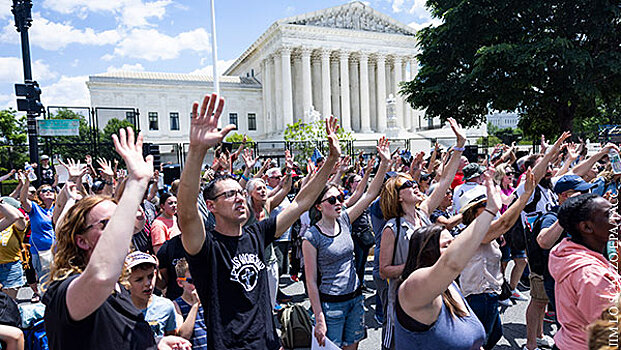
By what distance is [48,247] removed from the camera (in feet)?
19.1

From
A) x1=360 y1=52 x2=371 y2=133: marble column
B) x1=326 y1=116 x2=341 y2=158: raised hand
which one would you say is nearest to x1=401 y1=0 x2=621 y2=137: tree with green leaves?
x1=326 y1=116 x2=341 y2=158: raised hand

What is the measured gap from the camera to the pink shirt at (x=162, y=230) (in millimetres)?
4734

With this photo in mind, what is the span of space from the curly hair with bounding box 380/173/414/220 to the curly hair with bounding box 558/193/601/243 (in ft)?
4.15

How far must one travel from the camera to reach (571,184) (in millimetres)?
4090

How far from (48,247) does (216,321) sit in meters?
4.65

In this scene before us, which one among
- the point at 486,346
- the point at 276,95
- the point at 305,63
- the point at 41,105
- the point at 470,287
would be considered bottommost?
the point at 486,346

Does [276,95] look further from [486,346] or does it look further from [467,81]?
[486,346]

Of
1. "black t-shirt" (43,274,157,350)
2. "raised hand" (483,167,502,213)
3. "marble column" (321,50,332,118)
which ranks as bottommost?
"black t-shirt" (43,274,157,350)

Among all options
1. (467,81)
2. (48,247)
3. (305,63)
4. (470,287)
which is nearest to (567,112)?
(467,81)

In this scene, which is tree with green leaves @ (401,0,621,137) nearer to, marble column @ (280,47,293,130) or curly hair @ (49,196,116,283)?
curly hair @ (49,196,116,283)

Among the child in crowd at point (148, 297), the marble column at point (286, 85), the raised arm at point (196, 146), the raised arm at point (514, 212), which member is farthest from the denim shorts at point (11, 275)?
the marble column at point (286, 85)

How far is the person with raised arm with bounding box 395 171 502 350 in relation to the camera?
200 centimetres

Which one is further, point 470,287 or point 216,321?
point 470,287

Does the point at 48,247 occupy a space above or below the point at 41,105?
below
